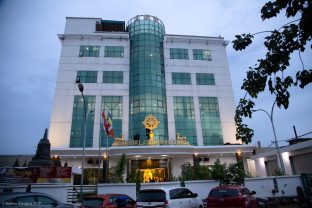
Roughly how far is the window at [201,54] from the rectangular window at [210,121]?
823 centimetres

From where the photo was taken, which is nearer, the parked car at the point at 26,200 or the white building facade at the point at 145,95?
the parked car at the point at 26,200

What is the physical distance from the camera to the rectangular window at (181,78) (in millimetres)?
38781

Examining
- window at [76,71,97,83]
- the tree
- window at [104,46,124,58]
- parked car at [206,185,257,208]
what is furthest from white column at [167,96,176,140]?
the tree

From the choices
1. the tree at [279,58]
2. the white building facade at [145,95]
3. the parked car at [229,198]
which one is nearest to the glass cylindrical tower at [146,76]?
the white building facade at [145,95]

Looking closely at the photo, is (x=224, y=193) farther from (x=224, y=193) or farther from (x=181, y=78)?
(x=181, y=78)

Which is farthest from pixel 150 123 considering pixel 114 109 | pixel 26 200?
pixel 26 200

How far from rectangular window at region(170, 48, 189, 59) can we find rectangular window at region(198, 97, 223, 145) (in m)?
8.73

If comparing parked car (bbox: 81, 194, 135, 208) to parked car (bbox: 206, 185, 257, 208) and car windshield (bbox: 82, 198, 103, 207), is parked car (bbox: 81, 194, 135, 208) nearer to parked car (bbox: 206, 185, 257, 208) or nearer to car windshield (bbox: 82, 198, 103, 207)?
car windshield (bbox: 82, 198, 103, 207)

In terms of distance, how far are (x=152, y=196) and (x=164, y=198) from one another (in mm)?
577

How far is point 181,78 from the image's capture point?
39.2 metres

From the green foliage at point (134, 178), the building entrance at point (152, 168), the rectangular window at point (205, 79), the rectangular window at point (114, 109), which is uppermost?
the rectangular window at point (205, 79)

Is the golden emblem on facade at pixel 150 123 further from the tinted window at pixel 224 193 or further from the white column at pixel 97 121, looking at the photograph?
the tinted window at pixel 224 193

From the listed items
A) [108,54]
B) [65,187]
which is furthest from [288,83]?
[108,54]

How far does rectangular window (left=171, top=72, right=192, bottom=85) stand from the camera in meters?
38.8
